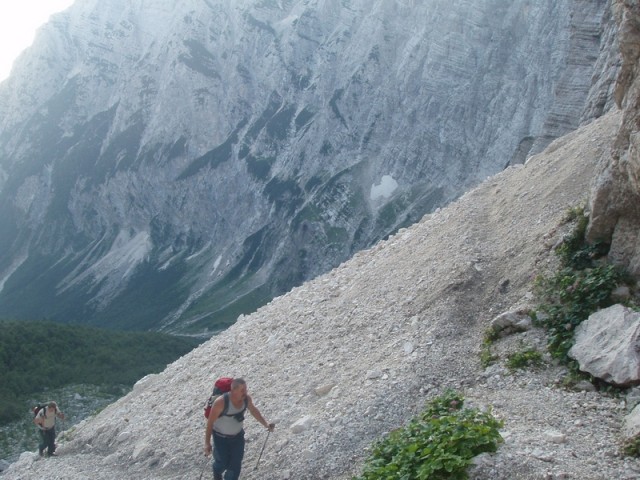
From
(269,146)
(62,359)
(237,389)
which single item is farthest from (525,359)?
(269,146)

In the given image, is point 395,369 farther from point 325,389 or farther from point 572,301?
point 572,301

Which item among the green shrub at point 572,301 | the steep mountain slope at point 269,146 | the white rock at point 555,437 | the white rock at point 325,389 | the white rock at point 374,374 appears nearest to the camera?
the white rock at point 555,437

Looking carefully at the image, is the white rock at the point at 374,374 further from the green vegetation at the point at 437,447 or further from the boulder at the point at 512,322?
the green vegetation at the point at 437,447

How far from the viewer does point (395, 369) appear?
11898 millimetres

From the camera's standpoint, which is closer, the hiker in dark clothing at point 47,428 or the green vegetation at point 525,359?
the green vegetation at point 525,359

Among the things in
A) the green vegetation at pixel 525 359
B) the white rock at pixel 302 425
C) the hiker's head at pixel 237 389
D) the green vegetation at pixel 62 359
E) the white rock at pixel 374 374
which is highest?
the hiker's head at pixel 237 389

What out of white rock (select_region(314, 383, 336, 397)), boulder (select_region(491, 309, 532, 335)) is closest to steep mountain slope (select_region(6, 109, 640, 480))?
white rock (select_region(314, 383, 336, 397))

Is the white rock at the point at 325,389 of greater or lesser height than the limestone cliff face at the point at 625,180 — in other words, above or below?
below

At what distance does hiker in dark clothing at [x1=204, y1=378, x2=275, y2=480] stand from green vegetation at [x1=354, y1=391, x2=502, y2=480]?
219cm

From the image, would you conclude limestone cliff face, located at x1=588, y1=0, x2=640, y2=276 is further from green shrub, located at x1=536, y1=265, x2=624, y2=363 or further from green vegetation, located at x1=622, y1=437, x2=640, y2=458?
green vegetation, located at x1=622, y1=437, x2=640, y2=458

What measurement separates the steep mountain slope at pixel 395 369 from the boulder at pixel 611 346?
18.2 inches

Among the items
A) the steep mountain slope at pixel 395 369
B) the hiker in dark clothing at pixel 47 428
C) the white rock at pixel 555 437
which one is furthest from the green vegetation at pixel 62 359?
the white rock at pixel 555 437

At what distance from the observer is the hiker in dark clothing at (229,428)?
987cm

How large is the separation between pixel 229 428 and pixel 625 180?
7.95m
